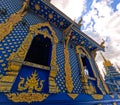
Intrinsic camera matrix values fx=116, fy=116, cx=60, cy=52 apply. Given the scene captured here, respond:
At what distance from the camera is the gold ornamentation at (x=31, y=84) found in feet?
11.2

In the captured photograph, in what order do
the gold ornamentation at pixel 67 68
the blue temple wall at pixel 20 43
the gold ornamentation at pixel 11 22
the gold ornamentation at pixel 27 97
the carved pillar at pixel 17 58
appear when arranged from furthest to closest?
the gold ornamentation at pixel 67 68
the gold ornamentation at pixel 11 22
the blue temple wall at pixel 20 43
the carved pillar at pixel 17 58
the gold ornamentation at pixel 27 97

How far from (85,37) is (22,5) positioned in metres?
4.04

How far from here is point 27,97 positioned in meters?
3.03

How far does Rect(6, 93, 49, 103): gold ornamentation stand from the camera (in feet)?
9.14

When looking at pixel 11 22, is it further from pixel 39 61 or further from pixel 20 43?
pixel 39 61

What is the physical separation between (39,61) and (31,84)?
315 centimetres

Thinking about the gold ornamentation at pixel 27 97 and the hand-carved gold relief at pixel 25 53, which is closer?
the gold ornamentation at pixel 27 97

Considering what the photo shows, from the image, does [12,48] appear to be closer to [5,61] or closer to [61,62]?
[5,61]

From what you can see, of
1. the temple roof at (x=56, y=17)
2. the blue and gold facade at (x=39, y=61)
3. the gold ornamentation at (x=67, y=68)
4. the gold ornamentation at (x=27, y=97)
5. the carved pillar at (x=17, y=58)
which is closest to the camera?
the gold ornamentation at (x=27, y=97)

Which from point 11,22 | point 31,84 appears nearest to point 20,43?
point 11,22

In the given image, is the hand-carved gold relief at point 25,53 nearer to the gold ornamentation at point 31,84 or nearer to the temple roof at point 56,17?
the gold ornamentation at point 31,84

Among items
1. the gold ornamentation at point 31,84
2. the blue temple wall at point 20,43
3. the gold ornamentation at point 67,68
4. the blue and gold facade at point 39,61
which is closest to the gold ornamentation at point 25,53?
the blue and gold facade at point 39,61

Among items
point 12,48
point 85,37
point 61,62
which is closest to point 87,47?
point 85,37

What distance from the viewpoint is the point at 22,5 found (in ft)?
17.2
